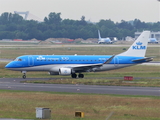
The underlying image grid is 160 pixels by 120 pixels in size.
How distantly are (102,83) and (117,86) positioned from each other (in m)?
2.99

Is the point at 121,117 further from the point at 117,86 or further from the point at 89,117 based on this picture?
the point at 117,86

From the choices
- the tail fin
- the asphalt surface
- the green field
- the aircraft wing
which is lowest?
the asphalt surface

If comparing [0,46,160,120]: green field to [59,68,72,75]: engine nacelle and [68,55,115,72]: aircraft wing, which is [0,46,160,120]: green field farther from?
[68,55,115,72]: aircraft wing

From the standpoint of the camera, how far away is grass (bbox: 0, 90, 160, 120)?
28.0 m

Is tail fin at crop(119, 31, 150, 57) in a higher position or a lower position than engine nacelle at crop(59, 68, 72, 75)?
higher

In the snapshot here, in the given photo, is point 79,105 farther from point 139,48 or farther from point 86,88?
point 139,48

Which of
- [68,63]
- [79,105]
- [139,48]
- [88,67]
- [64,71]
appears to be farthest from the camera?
[139,48]

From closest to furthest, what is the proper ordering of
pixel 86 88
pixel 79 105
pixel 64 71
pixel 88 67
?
pixel 79 105 → pixel 86 88 → pixel 64 71 → pixel 88 67

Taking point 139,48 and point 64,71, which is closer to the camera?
point 64,71

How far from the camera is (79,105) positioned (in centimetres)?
3256

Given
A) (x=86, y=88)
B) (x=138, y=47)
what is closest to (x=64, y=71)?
(x=86, y=88)

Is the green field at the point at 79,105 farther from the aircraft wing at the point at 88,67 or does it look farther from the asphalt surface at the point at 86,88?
the aircraft wing at the point at 88,67

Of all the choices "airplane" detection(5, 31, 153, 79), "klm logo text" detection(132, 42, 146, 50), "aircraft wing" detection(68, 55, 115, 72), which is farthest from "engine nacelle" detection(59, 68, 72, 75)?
"klm logo text" detection(132, 42, 146, 50)


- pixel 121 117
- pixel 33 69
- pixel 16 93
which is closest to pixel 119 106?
pixel 121 117
